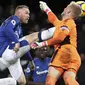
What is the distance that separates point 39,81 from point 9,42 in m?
0.95

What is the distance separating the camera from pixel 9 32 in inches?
243

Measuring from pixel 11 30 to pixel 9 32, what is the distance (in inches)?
1.6

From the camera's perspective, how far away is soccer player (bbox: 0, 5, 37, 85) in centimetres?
619

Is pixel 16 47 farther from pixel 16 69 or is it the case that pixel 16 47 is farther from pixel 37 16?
pixel 37 16

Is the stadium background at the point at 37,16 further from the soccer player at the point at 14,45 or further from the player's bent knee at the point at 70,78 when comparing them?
the player's bent knee at the point at 70,78

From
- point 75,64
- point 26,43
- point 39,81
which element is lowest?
point 39,81

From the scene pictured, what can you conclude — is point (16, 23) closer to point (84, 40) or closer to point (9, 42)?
point (9, 42)

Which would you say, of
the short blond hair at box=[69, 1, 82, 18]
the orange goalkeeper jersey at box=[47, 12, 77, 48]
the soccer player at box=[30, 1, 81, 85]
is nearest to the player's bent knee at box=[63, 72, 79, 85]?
the soccer player at box=[30, 1, 81, 85]

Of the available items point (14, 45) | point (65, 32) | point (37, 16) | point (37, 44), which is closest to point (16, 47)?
point (14, 45)

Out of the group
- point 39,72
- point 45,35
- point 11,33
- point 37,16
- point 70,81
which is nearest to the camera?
point 70,81

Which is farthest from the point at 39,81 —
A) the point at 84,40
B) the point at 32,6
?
the point at 32,6

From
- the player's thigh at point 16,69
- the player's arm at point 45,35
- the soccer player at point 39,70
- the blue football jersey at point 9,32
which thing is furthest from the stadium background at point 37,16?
the blue football jersey at point 9,32

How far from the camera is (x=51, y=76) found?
603cm

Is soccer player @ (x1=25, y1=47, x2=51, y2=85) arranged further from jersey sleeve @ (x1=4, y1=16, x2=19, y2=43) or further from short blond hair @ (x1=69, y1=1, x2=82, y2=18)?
short blond hair @ (x1=69, y1=1, x2=82, y2=18)
